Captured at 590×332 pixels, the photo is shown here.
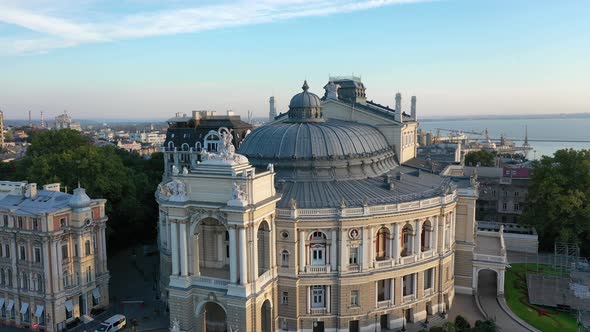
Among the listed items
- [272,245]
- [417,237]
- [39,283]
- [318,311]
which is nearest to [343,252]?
[318,311]

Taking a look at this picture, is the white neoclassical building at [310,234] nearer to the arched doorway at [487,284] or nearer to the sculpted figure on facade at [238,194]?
the sculpted figure on facade at [238,194]

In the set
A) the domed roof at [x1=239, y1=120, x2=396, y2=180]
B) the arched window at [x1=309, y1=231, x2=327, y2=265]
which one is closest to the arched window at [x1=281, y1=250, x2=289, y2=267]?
the arched window at [x1=309, y1=231, x2=327, y2=265]

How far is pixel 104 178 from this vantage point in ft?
196

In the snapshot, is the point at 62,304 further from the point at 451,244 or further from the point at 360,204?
the point at 451,244

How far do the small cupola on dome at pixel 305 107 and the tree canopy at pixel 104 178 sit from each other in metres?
26.9

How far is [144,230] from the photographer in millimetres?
68438

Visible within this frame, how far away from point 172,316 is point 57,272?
12.2 m

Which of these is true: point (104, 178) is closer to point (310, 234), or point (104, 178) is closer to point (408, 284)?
point (310, 234)

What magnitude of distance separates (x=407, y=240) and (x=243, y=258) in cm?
1601

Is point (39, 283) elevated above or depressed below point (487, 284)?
above

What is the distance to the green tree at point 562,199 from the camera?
55.9m

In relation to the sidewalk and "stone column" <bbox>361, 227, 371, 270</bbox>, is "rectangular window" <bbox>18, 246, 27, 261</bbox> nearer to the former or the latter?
the sidewalk

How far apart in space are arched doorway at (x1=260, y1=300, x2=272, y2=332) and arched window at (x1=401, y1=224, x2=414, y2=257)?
12.7 m

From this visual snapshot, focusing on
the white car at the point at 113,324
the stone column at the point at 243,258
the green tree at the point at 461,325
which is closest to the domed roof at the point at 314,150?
the stone column at the point at 243,258
